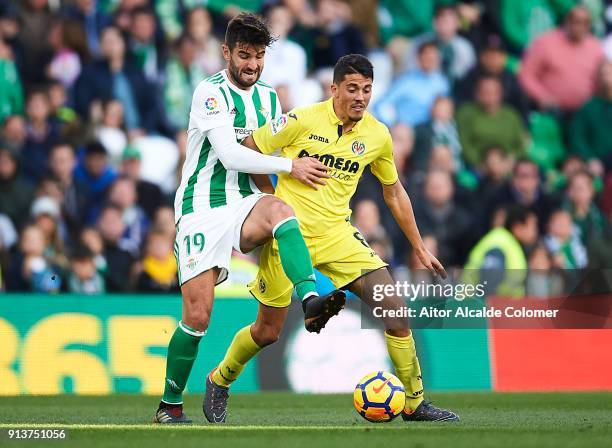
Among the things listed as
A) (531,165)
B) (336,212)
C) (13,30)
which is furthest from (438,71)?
(336,212)

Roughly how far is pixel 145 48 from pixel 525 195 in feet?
16.0

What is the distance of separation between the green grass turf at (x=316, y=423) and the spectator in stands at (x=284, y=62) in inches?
178

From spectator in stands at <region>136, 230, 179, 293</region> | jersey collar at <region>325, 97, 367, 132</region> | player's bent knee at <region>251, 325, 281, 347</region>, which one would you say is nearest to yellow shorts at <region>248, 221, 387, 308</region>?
Result: player's bent knee at <region>251, 325, 281, 347</region>

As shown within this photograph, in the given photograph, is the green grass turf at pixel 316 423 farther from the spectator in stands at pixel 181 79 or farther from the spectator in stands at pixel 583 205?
the spectator in stands at pixel 181 79

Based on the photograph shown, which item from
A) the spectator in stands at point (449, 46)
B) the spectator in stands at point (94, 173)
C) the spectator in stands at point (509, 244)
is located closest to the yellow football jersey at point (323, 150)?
the spectator in stands at point (509, 244)

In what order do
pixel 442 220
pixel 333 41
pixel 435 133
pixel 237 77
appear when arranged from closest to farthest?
pixel 237 77 < pixel 442 220 < pixel 435 133 < pixel 333 41

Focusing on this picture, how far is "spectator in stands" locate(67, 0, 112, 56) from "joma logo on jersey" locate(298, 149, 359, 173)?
7.65 m

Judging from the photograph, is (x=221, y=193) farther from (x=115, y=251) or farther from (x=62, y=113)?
(x=62, y=113)

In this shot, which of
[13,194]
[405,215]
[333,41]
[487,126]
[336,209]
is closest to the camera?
[336,209]

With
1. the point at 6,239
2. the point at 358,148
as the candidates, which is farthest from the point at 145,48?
the point at 358,148

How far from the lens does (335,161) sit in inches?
348

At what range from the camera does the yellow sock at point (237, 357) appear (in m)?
9.20

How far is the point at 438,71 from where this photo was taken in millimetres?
16469

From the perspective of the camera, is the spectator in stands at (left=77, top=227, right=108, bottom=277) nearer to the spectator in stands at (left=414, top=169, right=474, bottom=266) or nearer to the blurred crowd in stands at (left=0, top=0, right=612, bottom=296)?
the blurred crowd in stands at (left=0, top=0, right=612, bottom=296)
